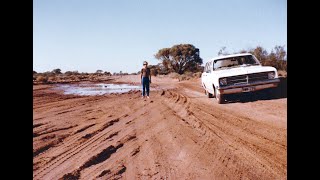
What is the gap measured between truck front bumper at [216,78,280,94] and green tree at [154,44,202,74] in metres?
28.0

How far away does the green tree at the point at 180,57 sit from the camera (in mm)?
38281

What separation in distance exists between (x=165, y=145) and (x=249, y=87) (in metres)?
5.13

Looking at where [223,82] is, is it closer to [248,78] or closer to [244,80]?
[244,80]

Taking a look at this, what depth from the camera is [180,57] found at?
39.2 metres

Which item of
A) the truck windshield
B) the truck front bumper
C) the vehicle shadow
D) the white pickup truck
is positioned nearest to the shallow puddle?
the truck windshield

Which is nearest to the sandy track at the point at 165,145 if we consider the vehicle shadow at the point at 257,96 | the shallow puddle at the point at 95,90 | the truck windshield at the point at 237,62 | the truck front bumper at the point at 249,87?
the truck front bumper at the point at 249,87

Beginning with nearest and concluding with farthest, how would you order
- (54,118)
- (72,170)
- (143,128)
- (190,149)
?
(72,170) → (190,149) → (143,128) → (54,118)

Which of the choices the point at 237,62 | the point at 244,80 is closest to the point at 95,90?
the point at 237,62

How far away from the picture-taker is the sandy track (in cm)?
425

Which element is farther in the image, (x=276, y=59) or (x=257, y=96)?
(x=276, y=59)
